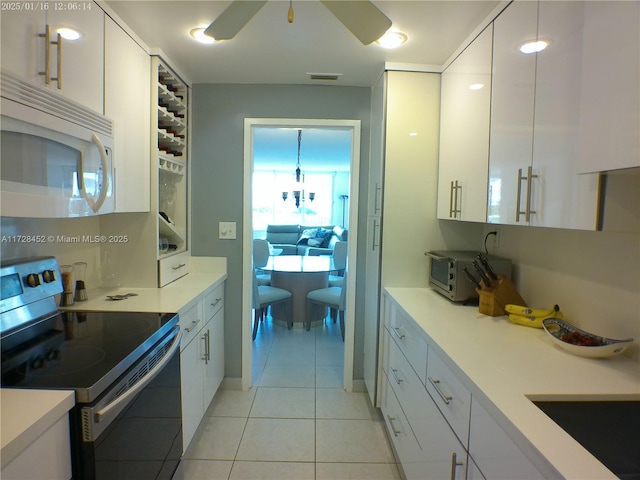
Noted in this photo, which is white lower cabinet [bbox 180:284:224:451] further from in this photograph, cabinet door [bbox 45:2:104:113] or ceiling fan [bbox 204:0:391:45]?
ceiling fan [bbox 204:0:391:45]

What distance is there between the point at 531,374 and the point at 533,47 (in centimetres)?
112

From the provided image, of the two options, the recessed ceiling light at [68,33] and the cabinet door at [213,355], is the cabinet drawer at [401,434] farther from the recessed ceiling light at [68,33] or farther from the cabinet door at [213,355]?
the recessed ceiling light at [68,33]

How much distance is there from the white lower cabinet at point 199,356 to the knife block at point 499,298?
1486 millimetres

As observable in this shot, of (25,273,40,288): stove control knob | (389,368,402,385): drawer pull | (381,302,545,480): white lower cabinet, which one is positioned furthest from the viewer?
(389,368,402,385): drawer pull

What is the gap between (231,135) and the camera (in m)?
2.56

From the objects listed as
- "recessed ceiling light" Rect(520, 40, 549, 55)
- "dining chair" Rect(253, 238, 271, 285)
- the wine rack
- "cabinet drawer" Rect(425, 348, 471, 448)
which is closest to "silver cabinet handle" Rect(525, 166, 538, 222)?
"recessed ceiling light" Rect(520, 40, 549, 55)

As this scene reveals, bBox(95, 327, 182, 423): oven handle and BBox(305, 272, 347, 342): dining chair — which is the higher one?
BBox(95, 327, 182, 423): oven handle

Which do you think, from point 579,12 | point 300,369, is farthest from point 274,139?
point 579,12

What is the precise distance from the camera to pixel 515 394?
0.97 meters

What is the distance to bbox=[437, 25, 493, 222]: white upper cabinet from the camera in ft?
5.34

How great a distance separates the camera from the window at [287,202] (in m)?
9.16

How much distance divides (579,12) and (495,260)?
1184mm

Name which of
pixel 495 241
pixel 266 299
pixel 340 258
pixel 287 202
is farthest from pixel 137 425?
pixel 287 202

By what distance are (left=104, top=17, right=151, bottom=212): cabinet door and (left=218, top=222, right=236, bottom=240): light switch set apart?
24.9 inches
